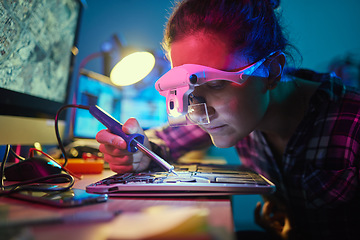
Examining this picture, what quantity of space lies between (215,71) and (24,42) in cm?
54

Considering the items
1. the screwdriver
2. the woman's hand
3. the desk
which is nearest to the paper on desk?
the desk

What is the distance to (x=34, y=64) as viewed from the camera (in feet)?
2.49

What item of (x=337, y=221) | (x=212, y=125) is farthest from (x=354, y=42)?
(x=212, y=125)

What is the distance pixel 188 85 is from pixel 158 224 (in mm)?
304

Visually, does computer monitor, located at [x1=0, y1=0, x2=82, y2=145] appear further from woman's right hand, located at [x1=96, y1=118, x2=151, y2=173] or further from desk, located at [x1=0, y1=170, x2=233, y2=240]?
desk, located at [x1=0, y1=170, x2=233, y2=240]

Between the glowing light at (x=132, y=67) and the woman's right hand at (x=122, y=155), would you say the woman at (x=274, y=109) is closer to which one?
the woman's right hand at (x=122, y=155)

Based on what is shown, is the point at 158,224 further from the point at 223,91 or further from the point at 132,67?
the point at 132,67

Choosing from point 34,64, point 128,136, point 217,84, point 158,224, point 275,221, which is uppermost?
point 34,64

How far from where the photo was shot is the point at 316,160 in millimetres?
683

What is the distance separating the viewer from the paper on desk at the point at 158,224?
0.22 meters

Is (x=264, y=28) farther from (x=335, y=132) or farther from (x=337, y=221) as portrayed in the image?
(x=337, y=221)

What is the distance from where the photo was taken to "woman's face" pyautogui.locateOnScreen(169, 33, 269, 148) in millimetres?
565

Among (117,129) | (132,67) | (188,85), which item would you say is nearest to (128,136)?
(117,129)

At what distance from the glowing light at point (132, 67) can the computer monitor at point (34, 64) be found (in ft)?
0.64
